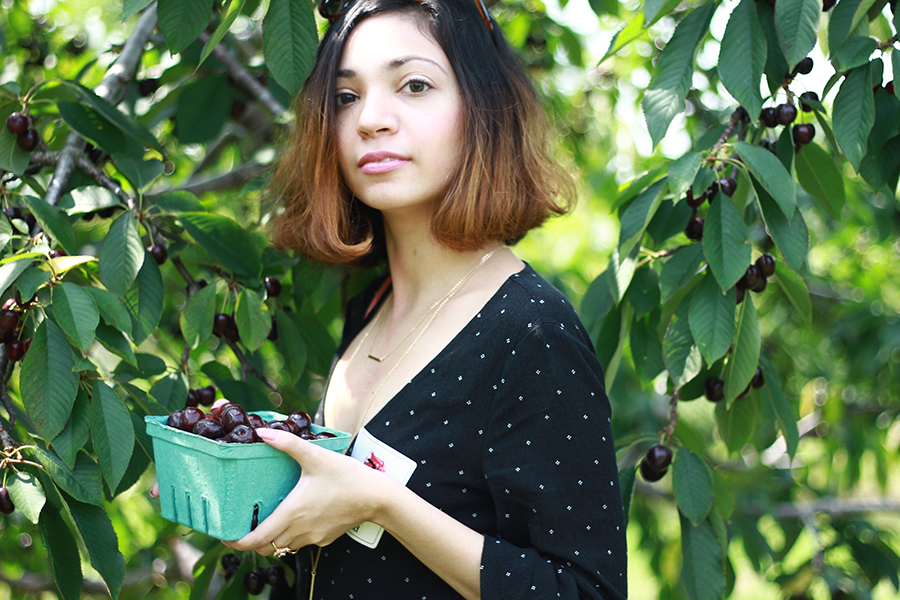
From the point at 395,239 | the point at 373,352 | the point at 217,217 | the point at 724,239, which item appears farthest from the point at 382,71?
the point at 724,239

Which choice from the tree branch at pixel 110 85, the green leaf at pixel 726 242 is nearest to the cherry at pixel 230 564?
the tree branch at pixel 110 85

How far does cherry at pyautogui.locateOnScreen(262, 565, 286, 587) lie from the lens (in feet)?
5.74

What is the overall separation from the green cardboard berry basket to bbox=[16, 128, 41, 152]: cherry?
795 millimetres

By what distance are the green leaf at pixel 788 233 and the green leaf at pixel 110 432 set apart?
1311 millimetres

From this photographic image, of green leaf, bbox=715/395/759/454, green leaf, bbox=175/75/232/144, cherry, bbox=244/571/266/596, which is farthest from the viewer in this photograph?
green leaf, bbox=175/75/232/144

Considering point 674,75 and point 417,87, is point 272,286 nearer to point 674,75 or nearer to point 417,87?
point 417,87

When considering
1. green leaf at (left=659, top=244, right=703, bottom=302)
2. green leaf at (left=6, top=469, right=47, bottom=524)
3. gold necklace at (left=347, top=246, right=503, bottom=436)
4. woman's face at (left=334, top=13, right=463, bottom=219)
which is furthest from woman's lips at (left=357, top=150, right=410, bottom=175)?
green leaf at (left=6, top=469, right=47, bottom=524)

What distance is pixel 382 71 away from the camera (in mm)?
1607

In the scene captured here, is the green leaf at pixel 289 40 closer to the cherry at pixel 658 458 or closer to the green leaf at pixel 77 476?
the green leaf at pixel 77 476

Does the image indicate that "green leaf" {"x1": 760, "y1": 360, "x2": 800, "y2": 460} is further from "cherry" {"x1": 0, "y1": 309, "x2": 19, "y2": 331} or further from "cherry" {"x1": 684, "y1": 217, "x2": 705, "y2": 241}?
"cherry" {"x1": 0, "y1": 309, "x2": 19, "y2": 331}

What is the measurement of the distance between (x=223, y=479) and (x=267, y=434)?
0.35 ft

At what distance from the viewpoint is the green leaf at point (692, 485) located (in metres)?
1.68

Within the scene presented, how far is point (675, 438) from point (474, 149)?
0.87 meters

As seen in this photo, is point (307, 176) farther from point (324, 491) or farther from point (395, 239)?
point (324, 491)
